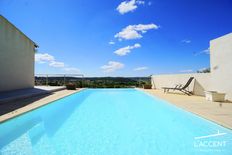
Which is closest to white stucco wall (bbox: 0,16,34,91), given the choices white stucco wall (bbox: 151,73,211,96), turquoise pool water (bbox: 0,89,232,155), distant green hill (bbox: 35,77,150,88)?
distant green hill (bbox: 35,77,150,88)

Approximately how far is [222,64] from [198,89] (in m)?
2.44

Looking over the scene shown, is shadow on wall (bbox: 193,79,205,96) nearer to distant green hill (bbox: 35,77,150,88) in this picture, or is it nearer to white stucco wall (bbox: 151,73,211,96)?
white stucco wall (bbox: 151,73,211,96)

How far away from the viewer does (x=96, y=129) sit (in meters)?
3.98

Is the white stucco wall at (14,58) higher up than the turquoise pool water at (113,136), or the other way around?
the white stucco wall at (14,58)

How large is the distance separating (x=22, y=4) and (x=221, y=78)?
973cm

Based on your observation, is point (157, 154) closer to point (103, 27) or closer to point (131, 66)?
point (103, 27)

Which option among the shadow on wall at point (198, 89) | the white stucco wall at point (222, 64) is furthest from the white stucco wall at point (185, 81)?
the white stucco wall at point (222, 64)

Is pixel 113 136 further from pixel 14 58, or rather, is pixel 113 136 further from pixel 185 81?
pixel 185 81

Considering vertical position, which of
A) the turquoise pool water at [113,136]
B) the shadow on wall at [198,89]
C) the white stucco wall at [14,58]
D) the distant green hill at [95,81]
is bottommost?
the turquoise pool water at [113,136]

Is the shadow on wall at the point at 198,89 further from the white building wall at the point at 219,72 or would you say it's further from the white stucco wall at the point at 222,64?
the white stucco wall at the point at 222,64

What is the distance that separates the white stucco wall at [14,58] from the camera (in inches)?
337

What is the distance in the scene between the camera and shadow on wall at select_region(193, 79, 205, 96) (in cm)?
930

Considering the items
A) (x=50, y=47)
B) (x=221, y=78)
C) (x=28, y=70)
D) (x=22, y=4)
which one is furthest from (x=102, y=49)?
(x=221, y=78)

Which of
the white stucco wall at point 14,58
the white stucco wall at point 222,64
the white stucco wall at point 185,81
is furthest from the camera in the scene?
the white stucco wall at point 185,81
